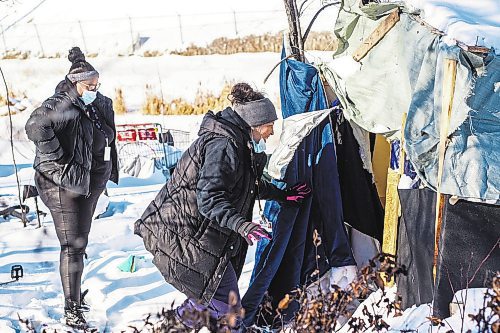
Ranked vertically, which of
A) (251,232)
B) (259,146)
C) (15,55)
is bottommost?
(15,55)

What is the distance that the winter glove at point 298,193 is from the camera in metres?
4.07

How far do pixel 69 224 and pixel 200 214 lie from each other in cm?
125

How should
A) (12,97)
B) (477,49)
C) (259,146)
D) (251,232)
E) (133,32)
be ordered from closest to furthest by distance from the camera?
(477,49), (251,232), (259,146), (12,97), (133,32)

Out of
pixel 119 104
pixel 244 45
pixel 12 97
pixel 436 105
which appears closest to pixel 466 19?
pixel 436 105

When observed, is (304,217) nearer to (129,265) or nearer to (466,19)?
(466,19)

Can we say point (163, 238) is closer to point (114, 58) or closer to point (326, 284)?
point (326, 284)

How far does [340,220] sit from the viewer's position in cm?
414

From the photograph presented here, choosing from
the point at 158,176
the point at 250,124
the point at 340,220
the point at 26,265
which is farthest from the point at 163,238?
the point at 158,176

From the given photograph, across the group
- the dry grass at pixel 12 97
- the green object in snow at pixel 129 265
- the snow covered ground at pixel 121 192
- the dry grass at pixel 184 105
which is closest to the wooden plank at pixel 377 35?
the snow covered ground at pixel 121 192

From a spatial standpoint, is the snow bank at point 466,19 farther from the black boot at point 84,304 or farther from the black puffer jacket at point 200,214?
the black boot at point 84,304

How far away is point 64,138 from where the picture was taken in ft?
13.9

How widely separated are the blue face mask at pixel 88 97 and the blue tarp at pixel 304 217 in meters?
1.26

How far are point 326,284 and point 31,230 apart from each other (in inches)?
134

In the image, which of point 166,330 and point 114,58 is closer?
point 166,330
